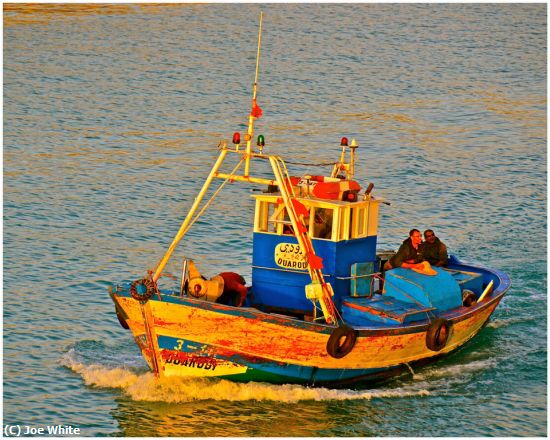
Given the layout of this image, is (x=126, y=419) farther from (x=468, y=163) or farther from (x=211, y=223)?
(x=468, y=163)

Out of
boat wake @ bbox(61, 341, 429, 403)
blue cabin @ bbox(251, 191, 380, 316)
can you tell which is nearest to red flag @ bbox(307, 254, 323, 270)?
blue cabin @ bbox(251, 191, 380, 316)

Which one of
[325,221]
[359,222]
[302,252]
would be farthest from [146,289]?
[359,222]

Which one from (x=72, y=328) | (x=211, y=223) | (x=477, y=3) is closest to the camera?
(x=72, y=328)

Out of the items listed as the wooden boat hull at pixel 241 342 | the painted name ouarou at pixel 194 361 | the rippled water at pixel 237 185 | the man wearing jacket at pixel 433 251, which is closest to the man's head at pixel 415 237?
the man wearing jacket at pixel 433 251

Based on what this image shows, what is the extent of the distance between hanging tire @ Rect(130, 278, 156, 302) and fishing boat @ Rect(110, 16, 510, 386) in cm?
2

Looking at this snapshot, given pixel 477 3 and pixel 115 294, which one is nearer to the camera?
pixel 115 294

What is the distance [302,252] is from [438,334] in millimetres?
3355

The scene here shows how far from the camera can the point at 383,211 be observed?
38625 millimetres

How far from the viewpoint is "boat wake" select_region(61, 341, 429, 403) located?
24562 mm

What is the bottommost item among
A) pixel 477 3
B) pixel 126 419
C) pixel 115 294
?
pixel 126 419

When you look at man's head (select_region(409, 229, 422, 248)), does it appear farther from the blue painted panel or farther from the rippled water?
the rippled water

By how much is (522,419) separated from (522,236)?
13.4 meters

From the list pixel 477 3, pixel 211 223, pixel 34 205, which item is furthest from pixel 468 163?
pixel 477 3

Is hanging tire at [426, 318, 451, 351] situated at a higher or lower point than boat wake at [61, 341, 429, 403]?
higher
